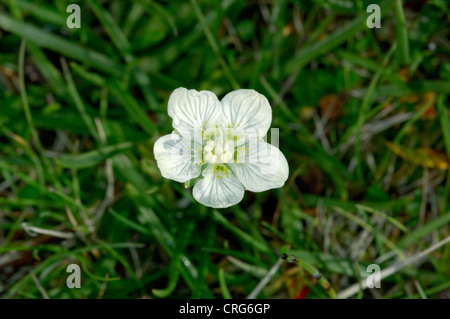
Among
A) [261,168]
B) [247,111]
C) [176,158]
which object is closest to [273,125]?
[247,111]

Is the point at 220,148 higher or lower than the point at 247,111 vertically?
lower

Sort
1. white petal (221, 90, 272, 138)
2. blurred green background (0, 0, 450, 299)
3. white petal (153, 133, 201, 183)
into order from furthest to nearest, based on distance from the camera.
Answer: blurred green background (0, 0, 450, 299) → white petal (221, 90, 272, 138) → white petal (153, 133, 201, 183)

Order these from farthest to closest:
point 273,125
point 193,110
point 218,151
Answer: point 273,125 → point 193,110 → point 218,151

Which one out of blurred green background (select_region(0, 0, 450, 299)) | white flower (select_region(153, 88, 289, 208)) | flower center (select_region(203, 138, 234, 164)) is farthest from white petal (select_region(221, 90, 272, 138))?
blurred green background (select_region(0, 0, 450, 299))

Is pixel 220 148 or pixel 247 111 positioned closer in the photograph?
pixel 220 148

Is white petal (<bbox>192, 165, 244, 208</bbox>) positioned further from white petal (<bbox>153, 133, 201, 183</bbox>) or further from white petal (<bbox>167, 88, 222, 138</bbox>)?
white petal (<bbox>167, 88, 222, 138</bbox>)

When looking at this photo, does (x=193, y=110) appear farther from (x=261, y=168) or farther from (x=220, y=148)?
(x=261, y=168)
